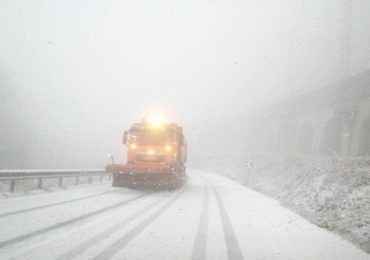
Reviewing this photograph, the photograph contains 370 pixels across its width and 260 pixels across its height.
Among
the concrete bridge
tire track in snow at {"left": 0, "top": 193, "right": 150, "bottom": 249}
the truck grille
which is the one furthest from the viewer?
the concrete bridge

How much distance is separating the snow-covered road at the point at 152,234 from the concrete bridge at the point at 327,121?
1790cm

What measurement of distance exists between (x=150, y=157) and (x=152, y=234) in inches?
480

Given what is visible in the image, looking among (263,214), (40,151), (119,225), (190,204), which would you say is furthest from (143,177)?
(40,151)

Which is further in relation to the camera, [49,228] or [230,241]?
[49,228]

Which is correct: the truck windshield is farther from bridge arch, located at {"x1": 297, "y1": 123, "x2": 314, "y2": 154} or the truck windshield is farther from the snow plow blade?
bridge arch, located at {"x1": 297, "y1": 123, "x2": 314, "y2": 154}

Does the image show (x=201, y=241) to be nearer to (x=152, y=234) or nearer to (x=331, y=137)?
(x=152, y=234)

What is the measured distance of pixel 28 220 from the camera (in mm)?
9352

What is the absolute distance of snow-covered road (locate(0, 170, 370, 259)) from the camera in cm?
684

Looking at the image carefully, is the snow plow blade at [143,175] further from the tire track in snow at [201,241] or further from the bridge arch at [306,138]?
the bridge arch at [306,138]

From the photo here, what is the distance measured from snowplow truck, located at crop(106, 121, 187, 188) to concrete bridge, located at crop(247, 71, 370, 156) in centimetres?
1346

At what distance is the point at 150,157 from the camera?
20.8 m

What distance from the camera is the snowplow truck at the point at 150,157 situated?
19719mm

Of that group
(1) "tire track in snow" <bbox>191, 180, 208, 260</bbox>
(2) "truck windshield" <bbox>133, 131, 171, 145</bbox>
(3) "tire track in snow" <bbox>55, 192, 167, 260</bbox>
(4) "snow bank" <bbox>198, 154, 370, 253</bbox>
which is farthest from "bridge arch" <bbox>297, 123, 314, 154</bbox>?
(3) "tire track in snow" <bbox>55, 192, 167, 260</bbox>

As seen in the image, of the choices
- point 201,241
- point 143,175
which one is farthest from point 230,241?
point 143,175
